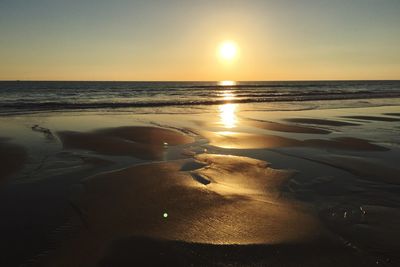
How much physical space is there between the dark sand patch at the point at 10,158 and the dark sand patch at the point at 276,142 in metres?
5.88

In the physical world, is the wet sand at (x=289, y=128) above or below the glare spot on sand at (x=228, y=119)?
above

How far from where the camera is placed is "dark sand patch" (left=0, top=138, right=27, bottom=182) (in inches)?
321

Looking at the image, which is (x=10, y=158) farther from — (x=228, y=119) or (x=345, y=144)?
(x=228, y=119)

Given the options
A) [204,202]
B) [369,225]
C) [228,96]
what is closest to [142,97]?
[228,96]

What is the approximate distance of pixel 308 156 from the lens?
9.74 m

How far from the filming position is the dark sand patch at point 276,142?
1119cm

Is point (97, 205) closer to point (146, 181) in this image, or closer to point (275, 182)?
point (146, 181)

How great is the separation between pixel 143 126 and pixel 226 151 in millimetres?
6976

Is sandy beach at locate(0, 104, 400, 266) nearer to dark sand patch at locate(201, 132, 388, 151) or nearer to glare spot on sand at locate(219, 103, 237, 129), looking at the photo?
dark sand patch at locate(201, 132, 388, 151)

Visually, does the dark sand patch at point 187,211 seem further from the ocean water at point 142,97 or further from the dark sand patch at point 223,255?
the ocean water at point 142,97

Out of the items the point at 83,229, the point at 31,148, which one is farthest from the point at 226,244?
the point at 31,148

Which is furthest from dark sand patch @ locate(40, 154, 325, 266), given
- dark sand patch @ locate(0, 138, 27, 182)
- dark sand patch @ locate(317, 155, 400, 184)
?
dark sand patch @ locate(0, 138, 27, 182)

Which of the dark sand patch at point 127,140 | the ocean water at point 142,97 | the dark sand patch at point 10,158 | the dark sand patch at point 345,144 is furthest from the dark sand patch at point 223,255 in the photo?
the ocean water at point 142,97

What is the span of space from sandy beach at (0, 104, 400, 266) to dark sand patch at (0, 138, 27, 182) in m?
0.06
